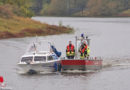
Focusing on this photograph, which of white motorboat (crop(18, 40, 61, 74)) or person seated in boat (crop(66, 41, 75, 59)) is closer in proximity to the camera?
white motorboat (crop(18, 40, 61, 74))

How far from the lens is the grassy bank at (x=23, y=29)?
7325cm

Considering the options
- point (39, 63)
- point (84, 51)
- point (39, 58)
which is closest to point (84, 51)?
point (84, 51)

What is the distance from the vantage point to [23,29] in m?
77.5

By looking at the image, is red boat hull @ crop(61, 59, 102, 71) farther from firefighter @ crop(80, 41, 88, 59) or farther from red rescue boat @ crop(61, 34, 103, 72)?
firefighter @ crop(80, 41, 88, 59)

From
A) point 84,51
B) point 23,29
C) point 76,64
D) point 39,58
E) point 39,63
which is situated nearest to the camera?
point 39,63

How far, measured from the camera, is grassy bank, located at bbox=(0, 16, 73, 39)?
73.2m

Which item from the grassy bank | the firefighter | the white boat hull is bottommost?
the white boat hull

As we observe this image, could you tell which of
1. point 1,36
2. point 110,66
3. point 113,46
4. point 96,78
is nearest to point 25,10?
point 1,36

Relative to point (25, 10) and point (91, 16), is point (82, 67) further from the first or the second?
point (91, 16)

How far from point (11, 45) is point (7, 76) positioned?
23219 mm

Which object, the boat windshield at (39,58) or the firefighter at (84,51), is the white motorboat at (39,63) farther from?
the firefighter at (84,51)

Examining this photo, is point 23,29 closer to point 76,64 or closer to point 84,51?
point 84,51

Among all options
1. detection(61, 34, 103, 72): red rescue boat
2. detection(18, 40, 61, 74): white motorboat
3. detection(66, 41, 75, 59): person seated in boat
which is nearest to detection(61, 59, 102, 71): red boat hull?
detection(61, 34, 103, 72): red rescue boat

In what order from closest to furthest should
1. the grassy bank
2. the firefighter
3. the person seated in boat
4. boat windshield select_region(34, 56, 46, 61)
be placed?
boat windshield select_region(34, 56, 46, 61)
the firefighter
the person seated in boat
the grassy bank
